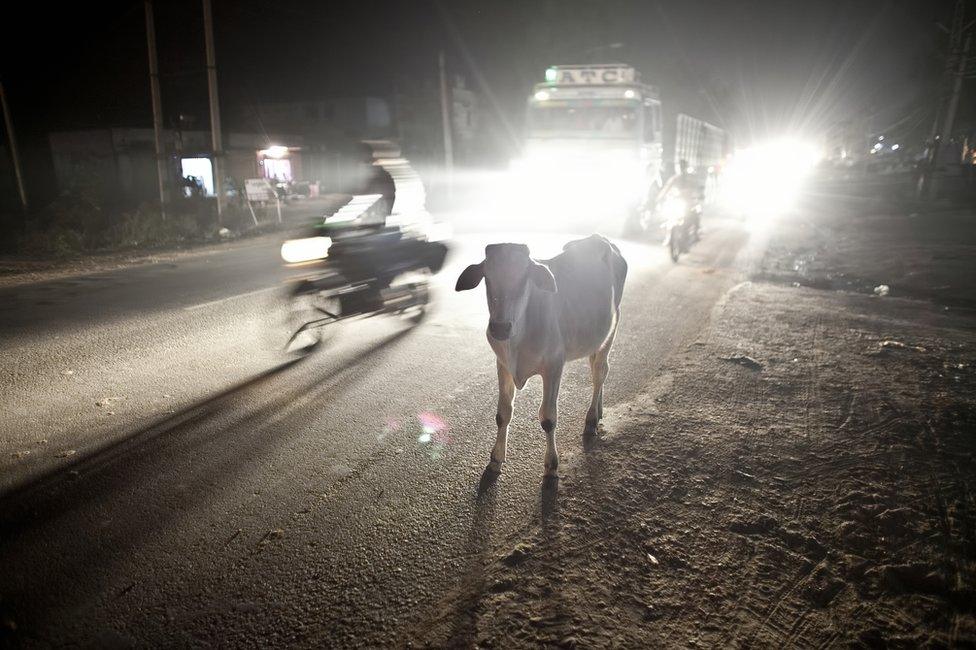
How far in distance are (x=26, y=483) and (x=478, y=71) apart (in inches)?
1496

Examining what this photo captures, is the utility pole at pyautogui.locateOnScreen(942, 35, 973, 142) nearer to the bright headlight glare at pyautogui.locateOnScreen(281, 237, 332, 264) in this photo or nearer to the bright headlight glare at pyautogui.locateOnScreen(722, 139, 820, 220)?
the bright headlight glare at pyautogui.locateOnScreen(722, 139, 820, 220)

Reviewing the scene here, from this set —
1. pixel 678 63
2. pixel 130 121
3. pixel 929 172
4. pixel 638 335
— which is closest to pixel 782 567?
pixel 638 335

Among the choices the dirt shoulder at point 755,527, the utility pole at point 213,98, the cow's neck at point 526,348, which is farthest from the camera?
the utility pole at point 213,98

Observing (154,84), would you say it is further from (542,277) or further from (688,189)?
(542,277)

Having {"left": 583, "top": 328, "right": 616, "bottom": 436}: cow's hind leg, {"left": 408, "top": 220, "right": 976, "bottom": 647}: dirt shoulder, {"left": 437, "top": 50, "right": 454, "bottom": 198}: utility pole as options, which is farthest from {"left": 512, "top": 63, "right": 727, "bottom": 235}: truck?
{"left": 583, "top": 328, "right": 616, "bottom": 436}: cow's hind leg

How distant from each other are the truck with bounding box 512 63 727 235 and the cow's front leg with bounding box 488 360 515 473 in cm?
1246

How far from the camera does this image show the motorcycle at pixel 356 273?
744 centimetres

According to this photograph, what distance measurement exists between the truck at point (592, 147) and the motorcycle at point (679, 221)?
2.12m

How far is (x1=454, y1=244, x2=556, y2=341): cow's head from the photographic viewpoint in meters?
3.23

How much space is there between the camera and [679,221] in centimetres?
1209

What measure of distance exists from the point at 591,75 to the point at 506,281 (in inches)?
558

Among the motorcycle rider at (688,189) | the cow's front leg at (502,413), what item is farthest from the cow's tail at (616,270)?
the motorcycle rider at (688,189)

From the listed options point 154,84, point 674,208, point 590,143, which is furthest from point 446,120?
point 674,208

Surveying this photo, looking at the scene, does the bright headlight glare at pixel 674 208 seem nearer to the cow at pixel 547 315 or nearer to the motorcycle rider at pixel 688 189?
the motorcycle rider at pixel 688 189
